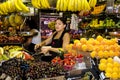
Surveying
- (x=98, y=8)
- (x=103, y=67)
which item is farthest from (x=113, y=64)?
(x=98, y=8)

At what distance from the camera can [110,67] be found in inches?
114

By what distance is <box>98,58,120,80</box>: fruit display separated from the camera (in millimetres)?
2707

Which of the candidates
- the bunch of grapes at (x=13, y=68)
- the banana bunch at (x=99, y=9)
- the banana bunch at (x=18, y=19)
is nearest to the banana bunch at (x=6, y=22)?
the banana bunch at (x=18, y=19)

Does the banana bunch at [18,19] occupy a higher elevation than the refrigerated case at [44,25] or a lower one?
higher

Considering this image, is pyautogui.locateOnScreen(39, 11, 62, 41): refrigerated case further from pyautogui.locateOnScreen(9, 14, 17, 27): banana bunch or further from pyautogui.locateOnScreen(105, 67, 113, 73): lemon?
pyautogui.locateOnScreen(105, 67, 113, 73): lemon

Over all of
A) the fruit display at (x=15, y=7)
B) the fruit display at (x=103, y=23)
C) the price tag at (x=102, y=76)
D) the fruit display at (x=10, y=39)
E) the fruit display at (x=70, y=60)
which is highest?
the fruit display at (x=15, y=7)

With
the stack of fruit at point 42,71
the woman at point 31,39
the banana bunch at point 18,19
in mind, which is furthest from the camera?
the banana bunch at point 18,19

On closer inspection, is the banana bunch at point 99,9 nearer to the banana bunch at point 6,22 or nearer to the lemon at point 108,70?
the banana bunch at point 6,22

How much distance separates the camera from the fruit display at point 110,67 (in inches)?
107

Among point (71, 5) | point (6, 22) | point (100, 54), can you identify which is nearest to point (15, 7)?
point (71, 5)

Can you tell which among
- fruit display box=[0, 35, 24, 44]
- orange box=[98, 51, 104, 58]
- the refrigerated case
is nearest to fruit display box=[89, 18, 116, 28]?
the refrigerated case

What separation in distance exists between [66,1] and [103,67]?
9.97 feet

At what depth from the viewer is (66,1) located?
5711 mm

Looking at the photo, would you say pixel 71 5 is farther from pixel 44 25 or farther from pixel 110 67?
pixel 44 25
